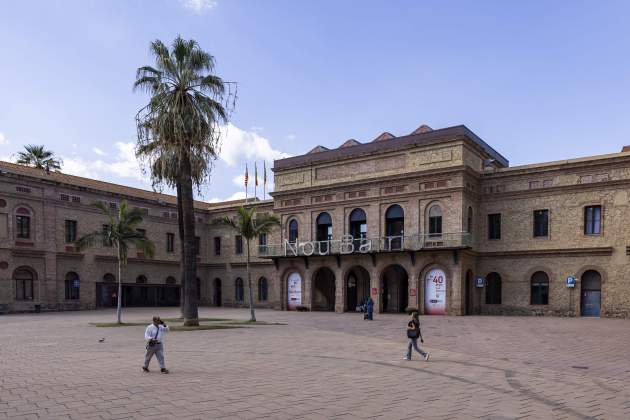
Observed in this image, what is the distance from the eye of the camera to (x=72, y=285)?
37625 millimetres

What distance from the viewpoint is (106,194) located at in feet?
131

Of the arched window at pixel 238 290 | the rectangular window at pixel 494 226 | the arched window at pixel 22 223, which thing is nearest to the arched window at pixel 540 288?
the rectangular window at pixel 494 226

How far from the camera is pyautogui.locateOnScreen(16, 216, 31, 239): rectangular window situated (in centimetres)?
3456

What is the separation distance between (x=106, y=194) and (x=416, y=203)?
25.0 metres

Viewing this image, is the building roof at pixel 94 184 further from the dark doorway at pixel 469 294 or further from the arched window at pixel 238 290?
the dark doorway at pixel 469 294

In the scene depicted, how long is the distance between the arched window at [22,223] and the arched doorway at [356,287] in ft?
77.1

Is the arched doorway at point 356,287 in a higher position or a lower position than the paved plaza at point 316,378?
lower

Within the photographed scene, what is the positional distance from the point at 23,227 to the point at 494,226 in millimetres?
33148


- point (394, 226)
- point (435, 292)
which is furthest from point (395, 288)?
point (394, 226)

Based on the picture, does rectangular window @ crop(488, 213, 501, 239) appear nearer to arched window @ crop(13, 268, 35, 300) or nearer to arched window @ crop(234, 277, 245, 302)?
arched window @ crop(234, 277, 245, 302)

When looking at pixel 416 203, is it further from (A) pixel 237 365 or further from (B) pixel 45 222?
(B) pixel 45 222

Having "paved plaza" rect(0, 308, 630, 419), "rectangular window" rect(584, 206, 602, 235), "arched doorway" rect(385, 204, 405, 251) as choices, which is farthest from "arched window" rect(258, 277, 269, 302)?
"rectangular window" rect(584, 206, 602, 235)

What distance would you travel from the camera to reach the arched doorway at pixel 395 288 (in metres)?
35.6

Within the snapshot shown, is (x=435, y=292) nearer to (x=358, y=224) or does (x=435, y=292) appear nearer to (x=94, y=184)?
(x=358, y=224)
